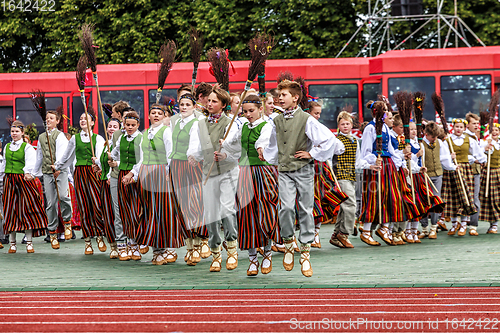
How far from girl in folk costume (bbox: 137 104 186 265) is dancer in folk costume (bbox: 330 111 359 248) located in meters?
2.48

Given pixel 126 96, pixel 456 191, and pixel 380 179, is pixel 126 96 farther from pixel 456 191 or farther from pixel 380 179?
pixel 380 179

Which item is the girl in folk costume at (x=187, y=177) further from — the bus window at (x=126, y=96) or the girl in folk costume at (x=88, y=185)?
the bus window at (x=126, y=96)

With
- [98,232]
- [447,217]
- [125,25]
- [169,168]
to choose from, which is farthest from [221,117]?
[125,25]

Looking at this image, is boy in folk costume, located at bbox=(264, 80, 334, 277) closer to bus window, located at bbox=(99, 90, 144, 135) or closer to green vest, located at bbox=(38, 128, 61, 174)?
green vest, located at bbox=(38, 128, 61, 174)

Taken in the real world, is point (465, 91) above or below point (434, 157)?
above

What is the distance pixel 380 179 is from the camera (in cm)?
946

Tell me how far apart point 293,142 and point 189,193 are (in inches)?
73.1

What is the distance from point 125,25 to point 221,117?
57.7ft

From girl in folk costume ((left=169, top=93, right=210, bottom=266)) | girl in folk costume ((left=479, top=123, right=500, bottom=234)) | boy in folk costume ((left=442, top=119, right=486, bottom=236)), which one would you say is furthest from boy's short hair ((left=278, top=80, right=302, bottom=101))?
girl in folk costume ((left=479, top=123, right=500, bottom=234))

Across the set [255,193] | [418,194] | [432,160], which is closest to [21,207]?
[255,193]

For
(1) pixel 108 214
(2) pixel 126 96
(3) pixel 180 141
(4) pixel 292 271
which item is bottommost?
(4) pixel 292 271

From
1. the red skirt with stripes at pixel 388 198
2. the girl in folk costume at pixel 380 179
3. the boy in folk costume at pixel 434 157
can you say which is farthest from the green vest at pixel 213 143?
the boy in folk costume at pixel 434 157

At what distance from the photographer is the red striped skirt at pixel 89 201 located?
29.5 ft

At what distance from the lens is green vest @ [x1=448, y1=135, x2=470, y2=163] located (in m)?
11.1
